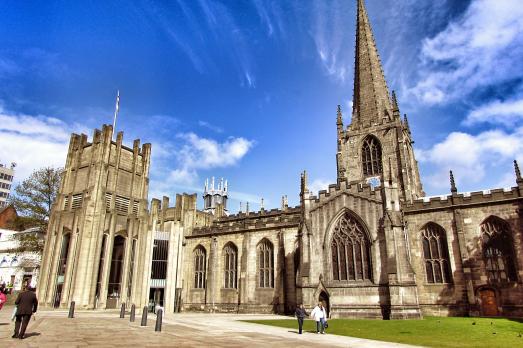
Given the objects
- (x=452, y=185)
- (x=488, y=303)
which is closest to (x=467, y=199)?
(x=452, y=185)

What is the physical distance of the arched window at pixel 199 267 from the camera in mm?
39756

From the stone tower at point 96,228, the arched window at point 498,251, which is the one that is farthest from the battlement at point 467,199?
the stone tower at point 96,228

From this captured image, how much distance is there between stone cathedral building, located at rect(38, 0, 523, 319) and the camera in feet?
88.2

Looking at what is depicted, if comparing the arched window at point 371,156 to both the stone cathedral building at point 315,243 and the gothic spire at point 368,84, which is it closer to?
the stone cathedral building at point 315,243

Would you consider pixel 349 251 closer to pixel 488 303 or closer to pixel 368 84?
pixel 488 303

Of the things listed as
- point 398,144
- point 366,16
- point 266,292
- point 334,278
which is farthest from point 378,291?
point 366,16

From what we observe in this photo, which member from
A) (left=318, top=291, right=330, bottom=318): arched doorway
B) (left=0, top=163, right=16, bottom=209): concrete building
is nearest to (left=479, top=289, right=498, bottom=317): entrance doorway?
(left=318, top=291, right=330, bottom=318): arched doorway

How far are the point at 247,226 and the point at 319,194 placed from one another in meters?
10.1

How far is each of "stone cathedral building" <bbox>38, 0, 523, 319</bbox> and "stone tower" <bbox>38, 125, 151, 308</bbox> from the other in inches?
4.6

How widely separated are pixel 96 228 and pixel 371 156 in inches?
1265

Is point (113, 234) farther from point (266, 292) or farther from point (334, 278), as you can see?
point (334, 278)

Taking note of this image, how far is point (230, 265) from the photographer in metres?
38.3

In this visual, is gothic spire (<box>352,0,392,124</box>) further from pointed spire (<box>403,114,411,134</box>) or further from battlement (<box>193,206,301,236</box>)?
battlement (<box>193,206,301,236</box>)

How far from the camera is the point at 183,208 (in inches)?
1738
